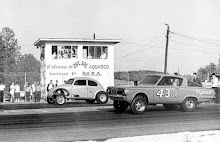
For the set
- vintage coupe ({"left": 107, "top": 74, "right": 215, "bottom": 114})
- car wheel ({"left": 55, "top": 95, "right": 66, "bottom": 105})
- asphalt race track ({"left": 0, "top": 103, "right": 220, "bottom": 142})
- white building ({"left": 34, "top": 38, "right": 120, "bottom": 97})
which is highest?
white building ({"left": 34, "top": 38, "right": 120, "bottom": 97})

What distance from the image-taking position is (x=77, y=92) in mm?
21562

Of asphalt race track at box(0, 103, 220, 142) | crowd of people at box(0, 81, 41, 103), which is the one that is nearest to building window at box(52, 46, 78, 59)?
crowd of people at box(0, 81, 41, 103)

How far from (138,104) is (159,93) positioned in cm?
110

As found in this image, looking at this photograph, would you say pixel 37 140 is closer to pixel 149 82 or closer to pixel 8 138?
pixel 8 138

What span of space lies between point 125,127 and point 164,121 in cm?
199

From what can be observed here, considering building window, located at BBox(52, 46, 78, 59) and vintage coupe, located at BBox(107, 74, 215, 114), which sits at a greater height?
building window, located at BBox(52, 46, 78, 59)

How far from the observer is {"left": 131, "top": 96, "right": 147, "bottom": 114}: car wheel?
14.1 metres

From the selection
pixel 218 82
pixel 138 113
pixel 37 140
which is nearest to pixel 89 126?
pixel 37 140

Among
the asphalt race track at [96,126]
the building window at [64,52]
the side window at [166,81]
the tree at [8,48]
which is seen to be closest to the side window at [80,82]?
the side window at [166,81]

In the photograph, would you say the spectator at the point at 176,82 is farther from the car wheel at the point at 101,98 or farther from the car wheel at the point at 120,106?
the car wheel at the point at 101,98

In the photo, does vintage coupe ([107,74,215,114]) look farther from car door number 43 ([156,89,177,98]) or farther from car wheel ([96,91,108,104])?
car wheel ([96,91,108,104])

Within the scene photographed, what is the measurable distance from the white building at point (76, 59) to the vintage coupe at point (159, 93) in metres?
18.6

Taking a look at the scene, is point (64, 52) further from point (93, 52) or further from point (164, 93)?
point (164, 93)

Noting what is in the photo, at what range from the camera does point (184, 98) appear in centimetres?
1530
